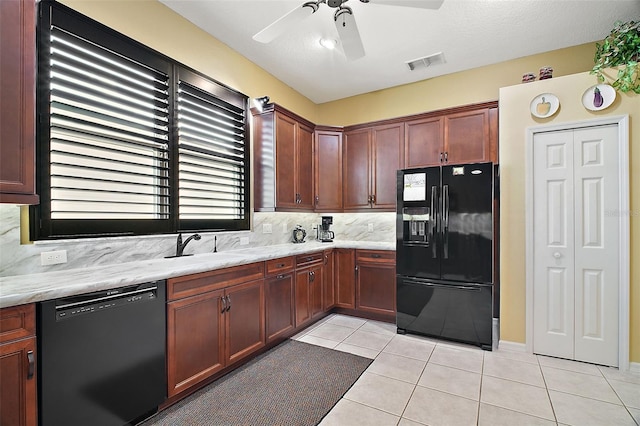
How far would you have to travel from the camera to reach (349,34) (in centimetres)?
221

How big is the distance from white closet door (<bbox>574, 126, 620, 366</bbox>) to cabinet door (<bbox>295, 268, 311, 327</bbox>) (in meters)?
2.59

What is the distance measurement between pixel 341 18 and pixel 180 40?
1638 millimetres

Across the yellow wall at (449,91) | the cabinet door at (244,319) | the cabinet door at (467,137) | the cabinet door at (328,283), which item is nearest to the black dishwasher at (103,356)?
the cabinet door at (244,319)

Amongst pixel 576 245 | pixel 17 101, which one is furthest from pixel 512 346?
pixel 17 101

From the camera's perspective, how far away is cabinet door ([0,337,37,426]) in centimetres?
135

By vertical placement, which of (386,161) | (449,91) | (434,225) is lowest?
(434,225)

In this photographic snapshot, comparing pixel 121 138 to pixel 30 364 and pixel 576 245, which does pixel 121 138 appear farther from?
pixel 576 245

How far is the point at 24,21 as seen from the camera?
157cm

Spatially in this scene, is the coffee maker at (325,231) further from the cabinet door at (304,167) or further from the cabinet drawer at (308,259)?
the cabinet drawer at (308,259)

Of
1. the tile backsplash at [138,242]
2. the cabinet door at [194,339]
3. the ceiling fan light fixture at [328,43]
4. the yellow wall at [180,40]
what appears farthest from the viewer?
the ceiling fan light fixture at [328,43]

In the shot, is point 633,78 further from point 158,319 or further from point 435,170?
point 158,319

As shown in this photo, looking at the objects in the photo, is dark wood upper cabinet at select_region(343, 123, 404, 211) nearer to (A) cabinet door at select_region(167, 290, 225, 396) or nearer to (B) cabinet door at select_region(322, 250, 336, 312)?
(B) cabinet door at select_region(322, 250, 336, 312)

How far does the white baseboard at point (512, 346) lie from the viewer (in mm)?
2976

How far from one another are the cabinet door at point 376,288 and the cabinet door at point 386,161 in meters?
0.85
